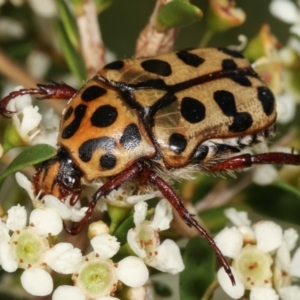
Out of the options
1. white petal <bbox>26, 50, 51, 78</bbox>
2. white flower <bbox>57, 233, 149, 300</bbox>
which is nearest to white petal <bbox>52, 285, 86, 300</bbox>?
white flower <bbox>57, 233, 149, 300</bbox>

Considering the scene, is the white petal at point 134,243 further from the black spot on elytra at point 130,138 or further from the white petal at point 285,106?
the white petal at point 285,106

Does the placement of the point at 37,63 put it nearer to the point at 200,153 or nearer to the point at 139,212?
the point at 200,153

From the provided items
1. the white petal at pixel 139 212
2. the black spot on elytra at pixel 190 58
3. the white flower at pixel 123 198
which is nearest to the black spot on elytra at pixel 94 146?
the white flower at pixel 123 198

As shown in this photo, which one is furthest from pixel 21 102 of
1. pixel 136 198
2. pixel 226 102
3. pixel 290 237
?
pixel 290 237

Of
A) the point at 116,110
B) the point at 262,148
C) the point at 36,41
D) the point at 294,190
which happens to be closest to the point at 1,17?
the point at 36,41

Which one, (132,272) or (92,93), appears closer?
(132,272)

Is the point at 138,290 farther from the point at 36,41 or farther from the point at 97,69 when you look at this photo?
the point at 36,41
